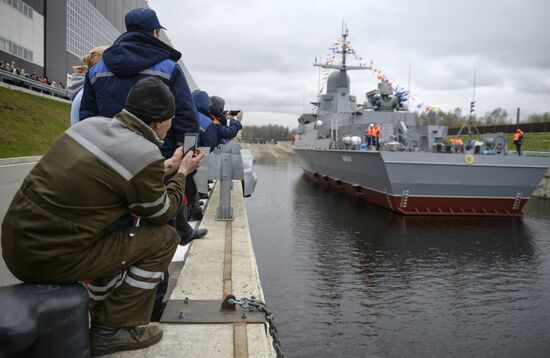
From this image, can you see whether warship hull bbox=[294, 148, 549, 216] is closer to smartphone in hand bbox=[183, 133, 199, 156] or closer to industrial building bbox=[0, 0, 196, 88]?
smartphone in hand bbox=[183, 133, 199, 156]

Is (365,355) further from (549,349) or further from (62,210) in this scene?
(62,210)

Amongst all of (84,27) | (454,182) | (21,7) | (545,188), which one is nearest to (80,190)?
(454,182)

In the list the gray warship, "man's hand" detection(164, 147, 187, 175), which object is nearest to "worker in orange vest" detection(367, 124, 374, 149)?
the gray warship

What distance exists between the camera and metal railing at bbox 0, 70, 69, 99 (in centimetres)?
2478

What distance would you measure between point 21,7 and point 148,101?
31.6 m

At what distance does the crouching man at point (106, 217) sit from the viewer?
1848mm

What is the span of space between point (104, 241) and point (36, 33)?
33.2 m

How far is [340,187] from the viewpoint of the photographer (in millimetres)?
21547

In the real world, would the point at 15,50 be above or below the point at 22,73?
above

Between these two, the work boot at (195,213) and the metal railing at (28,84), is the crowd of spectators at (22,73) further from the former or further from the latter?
the work boot at (195,213)

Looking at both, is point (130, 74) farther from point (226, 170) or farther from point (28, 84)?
point (28, 84)

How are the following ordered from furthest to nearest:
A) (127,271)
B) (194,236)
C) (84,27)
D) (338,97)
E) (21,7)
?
(84,27)
(21,7)
(338,97)
(194,236)
(127,271)

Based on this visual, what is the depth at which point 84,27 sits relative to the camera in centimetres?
3591

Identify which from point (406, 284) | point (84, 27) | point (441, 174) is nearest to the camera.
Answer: point (406, 284)
